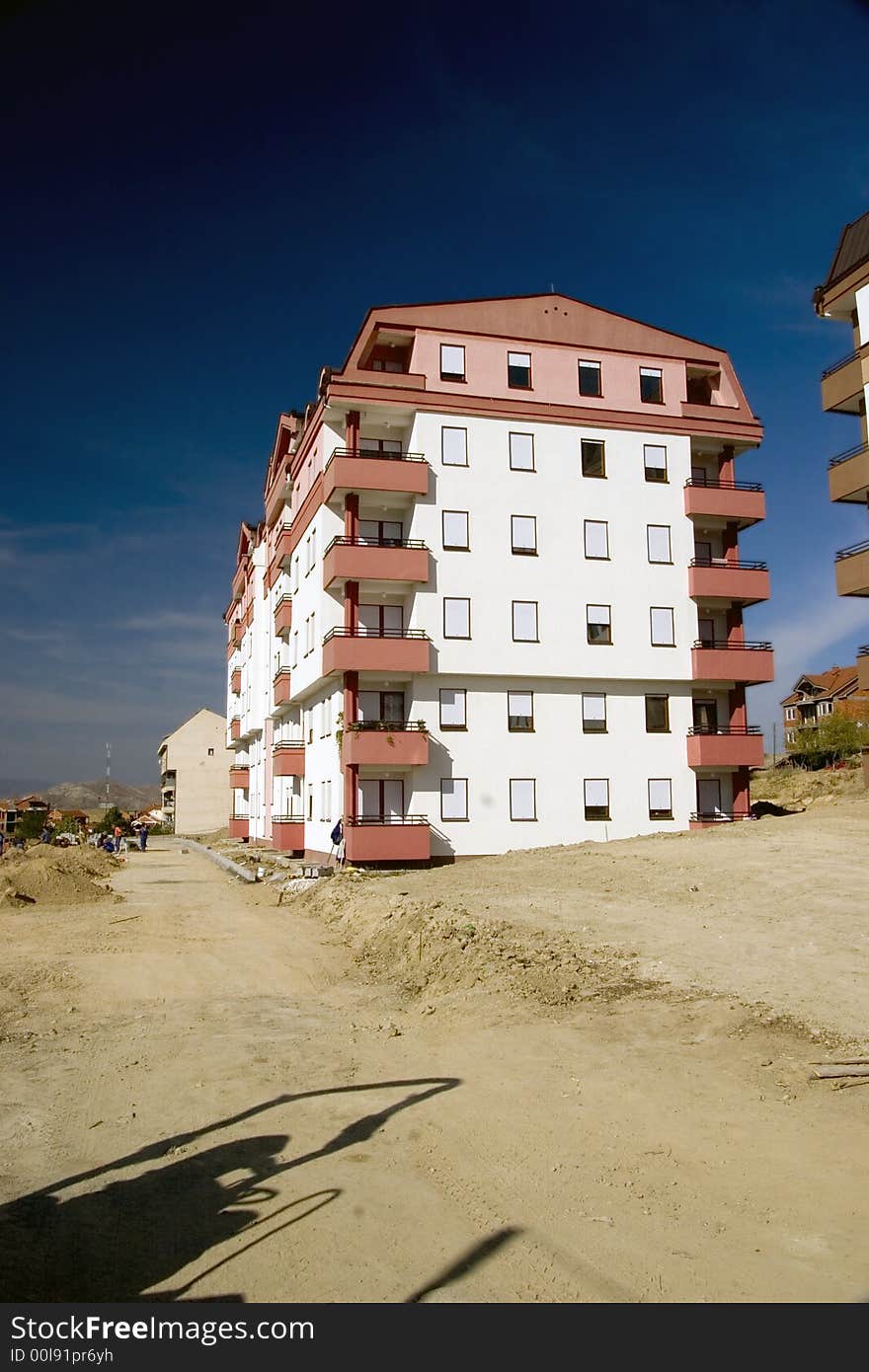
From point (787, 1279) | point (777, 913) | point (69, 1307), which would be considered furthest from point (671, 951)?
point (69, 1307)

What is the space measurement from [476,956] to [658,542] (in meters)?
27.0

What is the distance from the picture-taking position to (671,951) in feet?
48.0

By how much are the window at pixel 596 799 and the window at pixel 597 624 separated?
5363 mm

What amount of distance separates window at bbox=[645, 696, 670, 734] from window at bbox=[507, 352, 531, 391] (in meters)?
13.1

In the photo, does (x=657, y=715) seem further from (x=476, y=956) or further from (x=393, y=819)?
(x=476, y=956)

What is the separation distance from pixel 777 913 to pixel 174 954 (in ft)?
→ 36.6

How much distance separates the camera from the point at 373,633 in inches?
1415

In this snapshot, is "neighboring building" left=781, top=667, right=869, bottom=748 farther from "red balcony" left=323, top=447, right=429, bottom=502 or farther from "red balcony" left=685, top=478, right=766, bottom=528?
"red balcony" left=323, top=447, right=429, bottom=502

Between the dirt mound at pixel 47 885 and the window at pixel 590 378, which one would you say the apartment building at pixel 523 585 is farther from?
the dirt mound at pixel 47 885

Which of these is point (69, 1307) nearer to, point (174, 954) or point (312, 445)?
point (174, 954)

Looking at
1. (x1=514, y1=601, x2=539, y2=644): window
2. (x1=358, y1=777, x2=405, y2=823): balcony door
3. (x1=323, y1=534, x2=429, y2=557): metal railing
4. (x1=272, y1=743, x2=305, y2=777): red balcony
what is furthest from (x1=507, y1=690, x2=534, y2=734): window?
(x1=272, y1=743, x2=305, y2=777): red balcony

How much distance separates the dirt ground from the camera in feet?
19.1

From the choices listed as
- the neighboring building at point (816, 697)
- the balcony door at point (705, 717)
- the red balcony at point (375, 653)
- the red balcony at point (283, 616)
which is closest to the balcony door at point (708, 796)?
the balcony door at point (705, 717)

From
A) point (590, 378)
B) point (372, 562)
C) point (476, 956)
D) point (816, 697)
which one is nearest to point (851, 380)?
point (590, 378)
